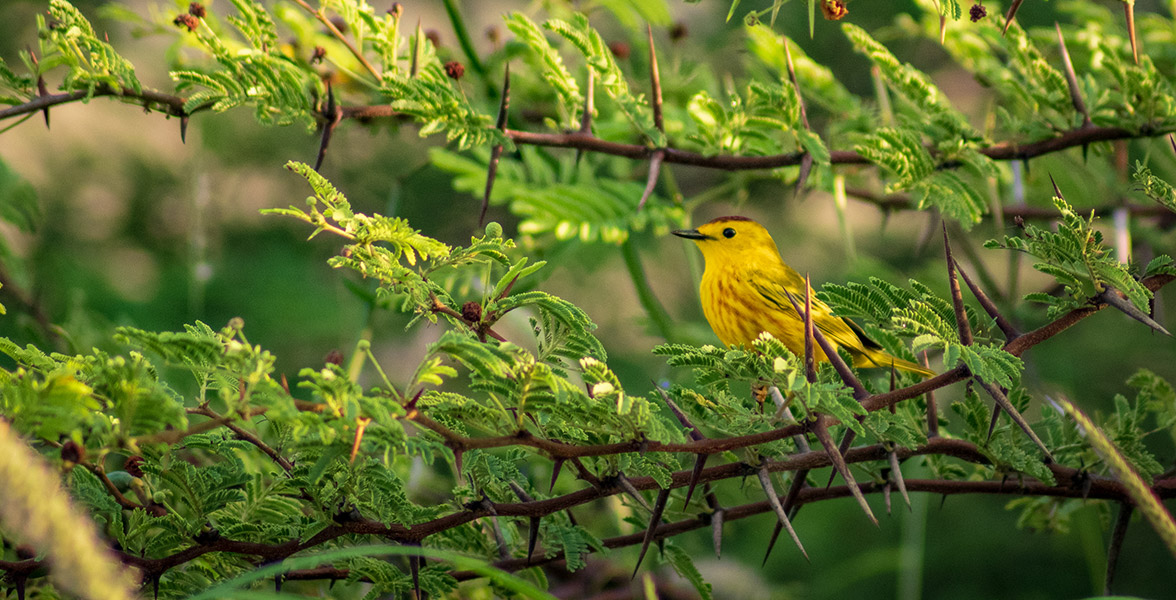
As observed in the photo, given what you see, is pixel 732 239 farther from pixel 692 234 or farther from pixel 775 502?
pixel 775 502

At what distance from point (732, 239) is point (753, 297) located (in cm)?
31

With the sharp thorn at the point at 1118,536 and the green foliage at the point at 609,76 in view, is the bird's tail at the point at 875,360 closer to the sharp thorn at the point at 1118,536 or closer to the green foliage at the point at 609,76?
the sharp thorn at the point at 1118,536

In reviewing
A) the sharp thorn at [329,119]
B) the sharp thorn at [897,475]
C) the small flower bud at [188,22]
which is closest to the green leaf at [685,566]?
the sharp thorn at [897,475]

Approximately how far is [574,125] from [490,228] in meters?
0.67

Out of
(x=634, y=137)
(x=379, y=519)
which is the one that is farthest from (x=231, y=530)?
(x=634, y=137)

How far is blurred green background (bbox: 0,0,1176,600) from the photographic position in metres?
3.19

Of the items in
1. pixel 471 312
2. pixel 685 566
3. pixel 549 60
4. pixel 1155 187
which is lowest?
pixel 685 566

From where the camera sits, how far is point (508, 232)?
413 cm

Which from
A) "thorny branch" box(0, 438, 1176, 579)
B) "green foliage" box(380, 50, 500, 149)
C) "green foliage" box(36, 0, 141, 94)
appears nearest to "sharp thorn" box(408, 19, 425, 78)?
"green foliage" box(380, 50, 500, 149)

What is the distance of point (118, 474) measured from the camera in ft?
4.52

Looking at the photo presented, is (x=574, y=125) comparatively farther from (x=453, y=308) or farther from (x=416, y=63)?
(x=453, y=308)

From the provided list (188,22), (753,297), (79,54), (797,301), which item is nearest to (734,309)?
(753,297)

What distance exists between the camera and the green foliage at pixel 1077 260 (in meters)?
1.13

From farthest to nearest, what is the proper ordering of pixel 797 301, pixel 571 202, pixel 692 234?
pixel 692 234 → pixel 571 202 → pixel 797 301
